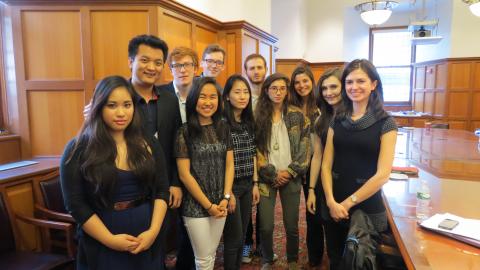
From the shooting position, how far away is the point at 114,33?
287 cm

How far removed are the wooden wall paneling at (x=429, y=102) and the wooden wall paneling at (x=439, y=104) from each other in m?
0.11

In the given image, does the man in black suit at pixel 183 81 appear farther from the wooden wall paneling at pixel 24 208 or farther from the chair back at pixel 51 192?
the wooden wall paneling at pixel 24 208

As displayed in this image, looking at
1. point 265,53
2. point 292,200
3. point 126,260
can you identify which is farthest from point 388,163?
point 265,53

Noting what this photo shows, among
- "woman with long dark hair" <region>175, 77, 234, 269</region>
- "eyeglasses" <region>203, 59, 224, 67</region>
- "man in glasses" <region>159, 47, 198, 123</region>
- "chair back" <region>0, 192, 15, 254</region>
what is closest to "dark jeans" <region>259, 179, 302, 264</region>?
"woman with long dark hair" <region>175, 77, 234, 269</region>

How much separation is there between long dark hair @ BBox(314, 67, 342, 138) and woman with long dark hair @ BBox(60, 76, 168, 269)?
3.87 feet

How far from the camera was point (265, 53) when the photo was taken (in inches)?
200

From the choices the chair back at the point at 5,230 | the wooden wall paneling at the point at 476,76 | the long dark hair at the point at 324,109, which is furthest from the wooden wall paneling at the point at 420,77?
the chair back at the point at 5,230

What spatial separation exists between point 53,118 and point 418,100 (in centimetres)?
937

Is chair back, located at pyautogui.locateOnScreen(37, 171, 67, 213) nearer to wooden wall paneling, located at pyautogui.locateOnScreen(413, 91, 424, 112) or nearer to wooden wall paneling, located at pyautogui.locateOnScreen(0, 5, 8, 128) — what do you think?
wooden wall paneling, located at pyautogui.locateOnScreen(0, 5, 8, 128)

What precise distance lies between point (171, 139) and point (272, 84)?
32.3 inches

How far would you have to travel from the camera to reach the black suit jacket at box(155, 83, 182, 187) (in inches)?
78.0

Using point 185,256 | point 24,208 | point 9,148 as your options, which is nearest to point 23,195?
point 24,208

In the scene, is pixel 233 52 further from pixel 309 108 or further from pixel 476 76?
pixel 476 76

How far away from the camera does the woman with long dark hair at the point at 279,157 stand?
2.33 meters
